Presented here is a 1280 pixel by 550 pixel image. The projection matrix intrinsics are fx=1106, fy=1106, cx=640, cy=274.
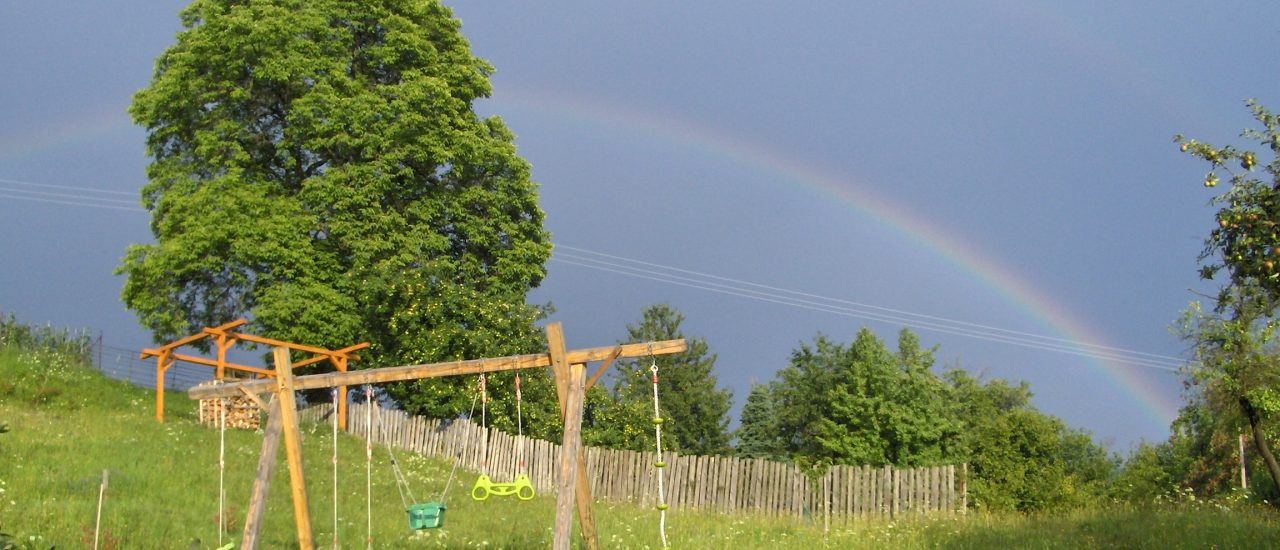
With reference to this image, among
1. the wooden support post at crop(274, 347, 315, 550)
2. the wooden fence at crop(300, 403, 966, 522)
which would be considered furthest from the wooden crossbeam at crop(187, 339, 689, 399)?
the wooden fence at crop(300, 403, 966, 522)

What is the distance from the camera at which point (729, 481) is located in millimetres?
21734

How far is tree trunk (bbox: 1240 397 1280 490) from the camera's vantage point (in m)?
21.3

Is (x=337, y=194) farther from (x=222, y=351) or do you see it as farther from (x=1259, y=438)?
(x=1259, y=438)

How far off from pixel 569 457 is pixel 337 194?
67.0 ft

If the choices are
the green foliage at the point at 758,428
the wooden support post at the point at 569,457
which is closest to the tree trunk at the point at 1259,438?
the wooden support post at the point at 569,457

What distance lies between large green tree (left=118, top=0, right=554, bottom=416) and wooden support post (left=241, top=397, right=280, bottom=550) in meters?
15.1

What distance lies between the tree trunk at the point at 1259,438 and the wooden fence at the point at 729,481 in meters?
6.24

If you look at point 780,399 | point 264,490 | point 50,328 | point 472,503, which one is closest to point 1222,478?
point 780,399

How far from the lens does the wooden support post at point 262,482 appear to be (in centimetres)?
1262

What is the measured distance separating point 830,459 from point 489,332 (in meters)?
9.83

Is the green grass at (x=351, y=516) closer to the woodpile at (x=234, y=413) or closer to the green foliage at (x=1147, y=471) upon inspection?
the woodpile at (x=234, y=413)

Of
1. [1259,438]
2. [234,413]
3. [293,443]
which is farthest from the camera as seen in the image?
[234,413]

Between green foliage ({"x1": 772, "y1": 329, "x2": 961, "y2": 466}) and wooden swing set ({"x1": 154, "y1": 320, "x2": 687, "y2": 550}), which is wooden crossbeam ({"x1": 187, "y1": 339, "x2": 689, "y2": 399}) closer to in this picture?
wooden swing set ({"x1": 154, "y1": 320, "x2": 687, "y2": 550})

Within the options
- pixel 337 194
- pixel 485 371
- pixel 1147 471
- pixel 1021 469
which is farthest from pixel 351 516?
pixel 1147 471
